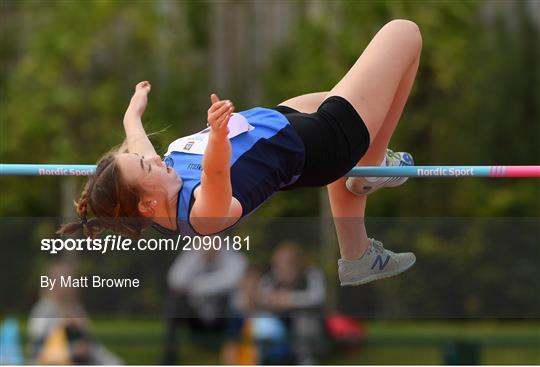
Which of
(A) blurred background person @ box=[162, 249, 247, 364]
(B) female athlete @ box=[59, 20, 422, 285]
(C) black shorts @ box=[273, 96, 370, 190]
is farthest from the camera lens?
(A) blurred background person @ box=[162, 249, 247, 364]

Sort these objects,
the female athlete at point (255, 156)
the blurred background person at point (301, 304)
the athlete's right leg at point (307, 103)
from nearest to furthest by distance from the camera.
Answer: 1. the female athlete at point (255, 156)
2. the athlete's right leg at point (307, 103)
3. the blurred background person at point (301, 304)

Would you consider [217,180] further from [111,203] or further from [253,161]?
[111,203]

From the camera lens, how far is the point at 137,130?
4496mm

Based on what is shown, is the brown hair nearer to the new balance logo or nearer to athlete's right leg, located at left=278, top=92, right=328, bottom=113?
athlete's right leg, located at left=278, top=92, right=328, bottom=113

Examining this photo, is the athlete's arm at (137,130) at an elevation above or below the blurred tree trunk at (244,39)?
above

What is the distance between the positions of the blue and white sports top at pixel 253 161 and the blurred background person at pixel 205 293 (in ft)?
8.54

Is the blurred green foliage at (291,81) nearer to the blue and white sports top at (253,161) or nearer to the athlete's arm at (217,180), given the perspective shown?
the blue and white sports top at (253,161)

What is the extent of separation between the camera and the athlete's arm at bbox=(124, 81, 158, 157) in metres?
4.39

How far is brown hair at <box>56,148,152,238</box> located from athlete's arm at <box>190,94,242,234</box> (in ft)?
0.81

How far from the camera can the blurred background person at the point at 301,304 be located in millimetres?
7301

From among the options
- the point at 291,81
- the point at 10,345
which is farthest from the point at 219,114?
the point at 291,81

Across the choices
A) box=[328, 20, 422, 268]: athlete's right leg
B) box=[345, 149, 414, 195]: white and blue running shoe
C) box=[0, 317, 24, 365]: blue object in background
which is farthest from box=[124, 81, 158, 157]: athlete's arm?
box=[0, 317, 24, 365]: blue object in background

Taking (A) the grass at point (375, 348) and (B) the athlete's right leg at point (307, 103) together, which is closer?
(B) the athlete's right leg at point (307, 103)

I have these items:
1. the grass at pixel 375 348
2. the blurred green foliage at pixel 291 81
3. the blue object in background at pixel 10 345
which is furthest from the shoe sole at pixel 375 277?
the blurred green foliage at pixel 291 81
